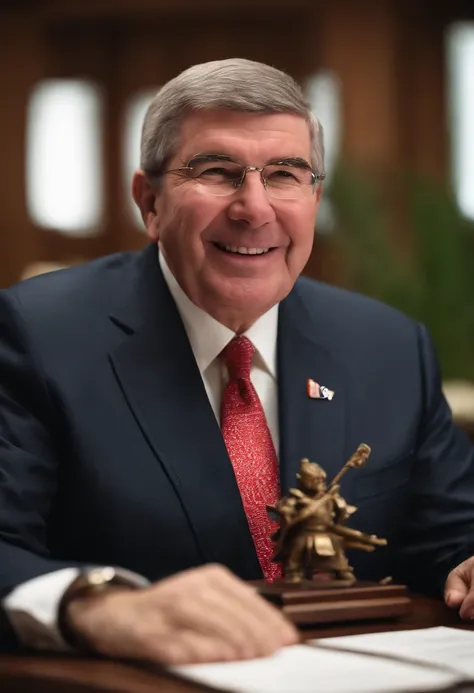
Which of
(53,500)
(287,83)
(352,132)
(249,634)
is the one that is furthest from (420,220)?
(249,634)

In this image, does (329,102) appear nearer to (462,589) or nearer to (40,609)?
(462,589)

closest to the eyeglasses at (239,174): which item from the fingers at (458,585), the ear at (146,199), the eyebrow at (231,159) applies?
the eyebrow at (231,159)

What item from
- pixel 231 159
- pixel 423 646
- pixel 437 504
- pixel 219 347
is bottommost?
pixel 437 504

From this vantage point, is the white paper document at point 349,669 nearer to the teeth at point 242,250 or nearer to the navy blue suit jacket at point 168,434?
the navy blue suit jacket at point 168,434

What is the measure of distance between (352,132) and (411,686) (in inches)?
249

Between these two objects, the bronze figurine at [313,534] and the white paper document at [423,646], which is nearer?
the white paper document at [423,646]

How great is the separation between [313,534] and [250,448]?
43 cm

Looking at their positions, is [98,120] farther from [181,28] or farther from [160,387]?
[160,387]

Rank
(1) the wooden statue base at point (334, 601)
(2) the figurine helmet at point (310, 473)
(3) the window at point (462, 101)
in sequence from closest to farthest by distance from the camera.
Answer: (1) the wooden statue base at point (334, 601) < (2) the figurine helmet at point (310, 473) < (3) the window at point (462, 101)

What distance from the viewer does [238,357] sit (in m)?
2.18

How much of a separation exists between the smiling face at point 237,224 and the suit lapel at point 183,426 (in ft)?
0.34

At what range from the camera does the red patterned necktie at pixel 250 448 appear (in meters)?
2.04

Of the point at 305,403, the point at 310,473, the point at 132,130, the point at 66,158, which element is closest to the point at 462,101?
the point at 132,130

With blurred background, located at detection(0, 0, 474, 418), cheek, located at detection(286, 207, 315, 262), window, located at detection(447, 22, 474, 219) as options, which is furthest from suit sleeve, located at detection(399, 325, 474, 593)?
window, located at detection(447, 22, 474, 219)
